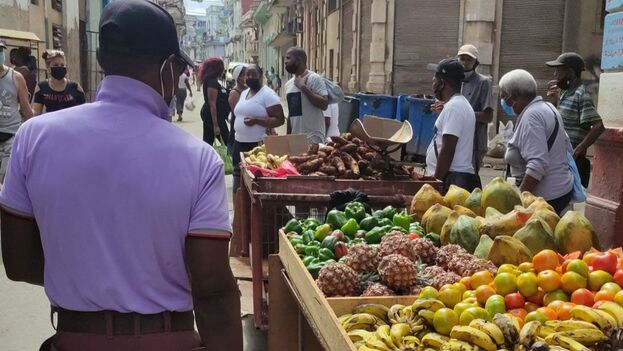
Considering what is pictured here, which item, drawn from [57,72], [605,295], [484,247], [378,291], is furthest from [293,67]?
[605,295]

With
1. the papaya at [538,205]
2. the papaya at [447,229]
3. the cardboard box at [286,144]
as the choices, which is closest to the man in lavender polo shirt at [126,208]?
the papaya at [447,229]

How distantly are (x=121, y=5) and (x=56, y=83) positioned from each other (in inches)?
277

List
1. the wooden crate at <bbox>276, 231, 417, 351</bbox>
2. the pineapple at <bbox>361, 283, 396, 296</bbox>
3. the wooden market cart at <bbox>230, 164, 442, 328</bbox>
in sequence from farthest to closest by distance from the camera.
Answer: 1. the wooden market cart at <bbox>230, 164, 442, 328</bbox>
2. the pineapple at <bbox>361, 283, 396, 296</bbox>
3. the wooden crate at <bbox>276, 231, 417, 351</bbox>

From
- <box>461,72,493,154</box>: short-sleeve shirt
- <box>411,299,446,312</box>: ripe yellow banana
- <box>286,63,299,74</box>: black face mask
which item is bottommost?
<box>411,299,446,312</box>: ripe yellow banana

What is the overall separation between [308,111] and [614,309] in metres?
5.31

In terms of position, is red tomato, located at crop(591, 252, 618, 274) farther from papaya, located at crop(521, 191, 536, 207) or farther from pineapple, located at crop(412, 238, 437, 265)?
papaya, located at crop(521, 191, 536, 207)

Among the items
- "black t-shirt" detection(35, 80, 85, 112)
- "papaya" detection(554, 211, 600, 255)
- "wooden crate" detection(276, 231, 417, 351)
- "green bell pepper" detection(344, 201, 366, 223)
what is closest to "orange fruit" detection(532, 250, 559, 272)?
"papaya" detection(554, 211, 600, 255)

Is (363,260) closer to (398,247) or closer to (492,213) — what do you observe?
(398,247)

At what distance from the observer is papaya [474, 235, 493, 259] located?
3.44m

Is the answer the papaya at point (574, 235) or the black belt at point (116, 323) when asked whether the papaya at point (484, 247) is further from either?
the black belt at point (116, 323)

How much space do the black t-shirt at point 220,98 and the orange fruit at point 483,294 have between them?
23.0 feet

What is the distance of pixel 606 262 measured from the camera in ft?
9.64

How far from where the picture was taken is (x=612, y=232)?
4.78m

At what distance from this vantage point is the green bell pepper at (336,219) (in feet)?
13.8
